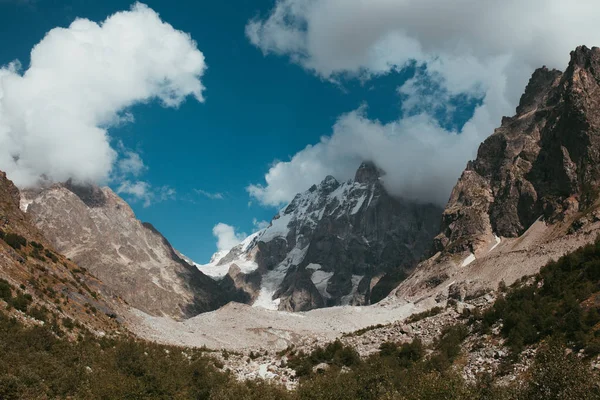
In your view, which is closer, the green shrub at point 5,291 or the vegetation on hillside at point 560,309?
the vegetation on hillside at point 560,309

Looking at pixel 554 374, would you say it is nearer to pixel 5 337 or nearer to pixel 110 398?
pixel 110 398

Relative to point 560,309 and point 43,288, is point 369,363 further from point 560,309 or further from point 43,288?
point 43,288

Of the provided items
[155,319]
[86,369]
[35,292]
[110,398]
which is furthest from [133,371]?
[155,319]

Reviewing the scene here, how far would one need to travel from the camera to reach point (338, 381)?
4162 centimetres

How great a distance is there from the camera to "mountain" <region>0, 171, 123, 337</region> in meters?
53.2

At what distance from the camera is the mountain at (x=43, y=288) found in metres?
53.2

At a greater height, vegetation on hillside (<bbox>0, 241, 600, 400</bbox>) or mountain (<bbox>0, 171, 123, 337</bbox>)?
mountain (<bbox>0, 171, 123, 337</bbox>)

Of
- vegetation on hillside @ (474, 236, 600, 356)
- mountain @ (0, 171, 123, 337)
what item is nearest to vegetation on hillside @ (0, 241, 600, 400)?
vegetation on hillside @ (474, 236, 600, 356)

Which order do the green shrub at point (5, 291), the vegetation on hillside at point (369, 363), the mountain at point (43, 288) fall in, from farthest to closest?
the mountain at point (43, 288) → the green shrub at point (5, 291) → the vegetation on hillside at point (369, 363)

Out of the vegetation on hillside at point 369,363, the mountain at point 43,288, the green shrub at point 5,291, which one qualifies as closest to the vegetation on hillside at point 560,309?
the vegetation on hillside at point 369,363

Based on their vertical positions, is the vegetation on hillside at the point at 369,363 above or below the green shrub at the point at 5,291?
below

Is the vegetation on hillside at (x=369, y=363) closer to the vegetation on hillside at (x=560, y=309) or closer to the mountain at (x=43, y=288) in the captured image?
the vegetation on hillside at (x=560, y=309)

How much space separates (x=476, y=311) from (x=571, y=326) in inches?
682

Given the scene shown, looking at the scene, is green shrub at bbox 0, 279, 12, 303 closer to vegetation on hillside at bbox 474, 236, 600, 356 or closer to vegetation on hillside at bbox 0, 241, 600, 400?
vegetation on hillside at bbox 0, 241, 600, 400
